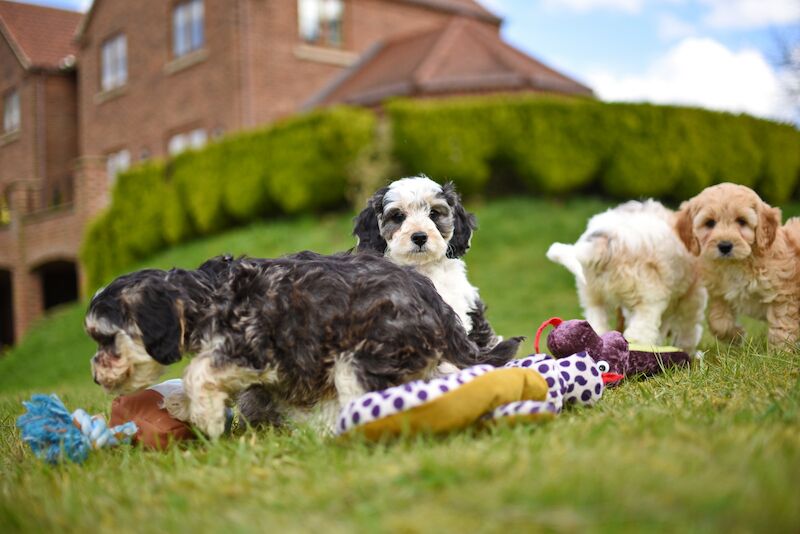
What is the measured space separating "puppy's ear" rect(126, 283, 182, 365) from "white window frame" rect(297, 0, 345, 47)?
2107 centimetres

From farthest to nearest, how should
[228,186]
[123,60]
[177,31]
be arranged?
[123,60], [177,31], [228,186]

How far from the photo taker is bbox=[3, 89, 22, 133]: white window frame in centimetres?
2752

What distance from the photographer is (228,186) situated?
56.0ft

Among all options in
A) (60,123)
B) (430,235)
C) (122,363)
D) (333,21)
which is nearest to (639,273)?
(430,235)

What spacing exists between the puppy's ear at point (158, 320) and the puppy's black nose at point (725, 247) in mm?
3827

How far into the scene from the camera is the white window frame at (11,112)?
27.5 metres

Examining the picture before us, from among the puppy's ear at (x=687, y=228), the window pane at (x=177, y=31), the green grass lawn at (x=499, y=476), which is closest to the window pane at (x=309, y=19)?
the window pane at (x=177, y=31)

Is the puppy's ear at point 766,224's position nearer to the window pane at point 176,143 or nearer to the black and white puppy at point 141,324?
the black and white puppy at point 141,324

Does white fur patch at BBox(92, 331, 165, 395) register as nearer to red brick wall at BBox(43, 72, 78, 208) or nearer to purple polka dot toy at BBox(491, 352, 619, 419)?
purple polka dot toy at BBox(491, 352, 619, 419)

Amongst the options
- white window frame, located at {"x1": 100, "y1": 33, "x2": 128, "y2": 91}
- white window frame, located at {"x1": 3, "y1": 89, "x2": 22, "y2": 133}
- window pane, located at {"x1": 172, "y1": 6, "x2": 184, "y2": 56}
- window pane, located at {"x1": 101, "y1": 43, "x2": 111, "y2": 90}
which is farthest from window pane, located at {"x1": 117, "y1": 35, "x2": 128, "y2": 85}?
white window frame, located at {"x1": 3, "y1": 89, "x2": 22, "y2": 133}

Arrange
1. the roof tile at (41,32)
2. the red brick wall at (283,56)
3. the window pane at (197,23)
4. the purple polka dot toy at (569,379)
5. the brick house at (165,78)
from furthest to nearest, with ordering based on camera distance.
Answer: the roof tile at (41,32) → the window pane at (197,23) → the red brick wall at (283,56) → the brick house at (165,78) → the purple polka dot toy at (569,379)

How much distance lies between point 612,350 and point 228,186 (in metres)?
13.8

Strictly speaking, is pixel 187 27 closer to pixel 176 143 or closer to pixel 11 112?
pixel 176 143

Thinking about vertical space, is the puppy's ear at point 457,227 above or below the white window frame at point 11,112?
below
